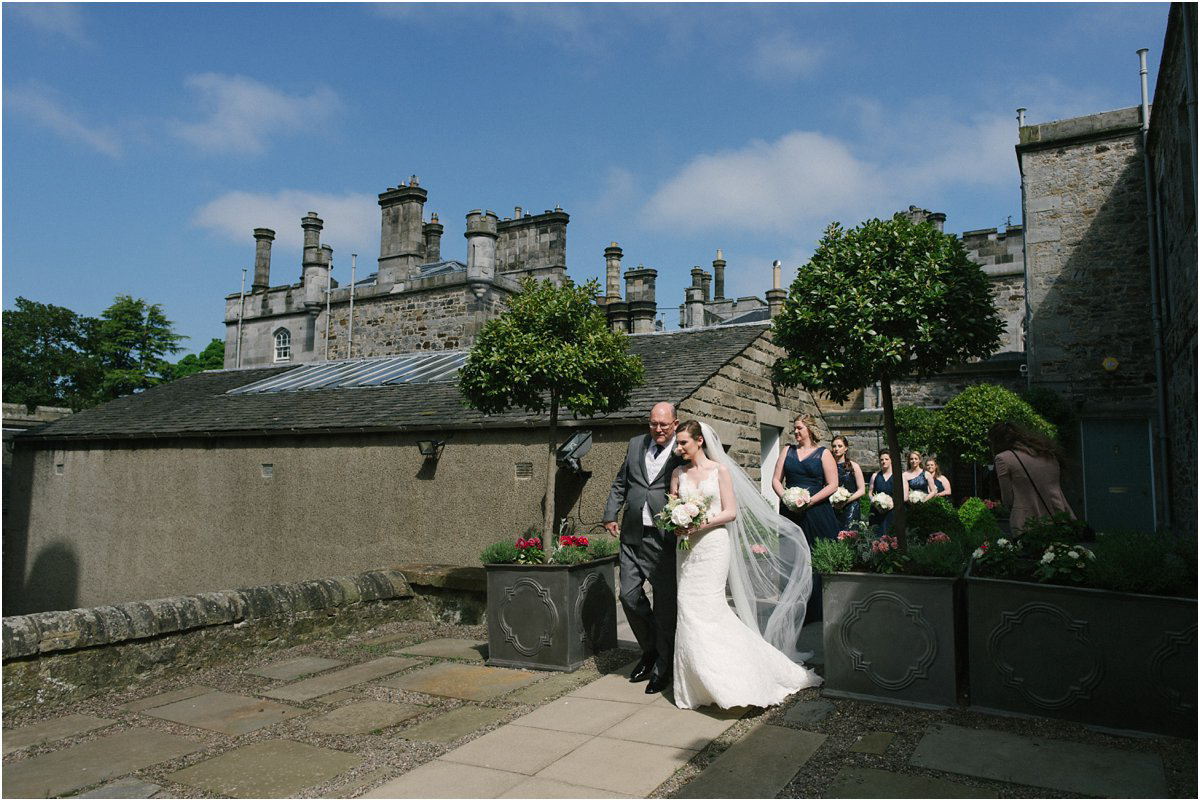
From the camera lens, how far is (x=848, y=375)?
6.41 meters

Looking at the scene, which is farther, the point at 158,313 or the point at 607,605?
the point at 158,313

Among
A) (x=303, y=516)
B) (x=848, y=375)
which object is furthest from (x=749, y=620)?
(x=303, y=516)

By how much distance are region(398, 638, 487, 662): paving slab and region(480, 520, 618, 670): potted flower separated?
0.44m

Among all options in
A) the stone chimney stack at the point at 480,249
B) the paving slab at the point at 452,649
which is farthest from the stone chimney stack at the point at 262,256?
the paving slab at the point at 452,649

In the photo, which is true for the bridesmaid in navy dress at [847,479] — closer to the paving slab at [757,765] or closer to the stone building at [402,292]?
the paving slab at [757,765]

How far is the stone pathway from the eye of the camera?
376cm

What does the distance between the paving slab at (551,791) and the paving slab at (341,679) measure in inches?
93.6

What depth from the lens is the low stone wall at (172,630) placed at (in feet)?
17.8

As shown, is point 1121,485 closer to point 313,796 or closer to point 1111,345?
point 1111,345

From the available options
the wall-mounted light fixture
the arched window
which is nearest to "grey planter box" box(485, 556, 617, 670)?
the wall-mounted light fixture

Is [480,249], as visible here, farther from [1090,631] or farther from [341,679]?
[1090,631]

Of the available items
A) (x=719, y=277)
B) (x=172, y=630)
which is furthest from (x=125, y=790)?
(x=719, y=277)

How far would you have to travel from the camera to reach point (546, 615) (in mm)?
6199

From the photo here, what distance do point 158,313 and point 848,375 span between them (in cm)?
4697
